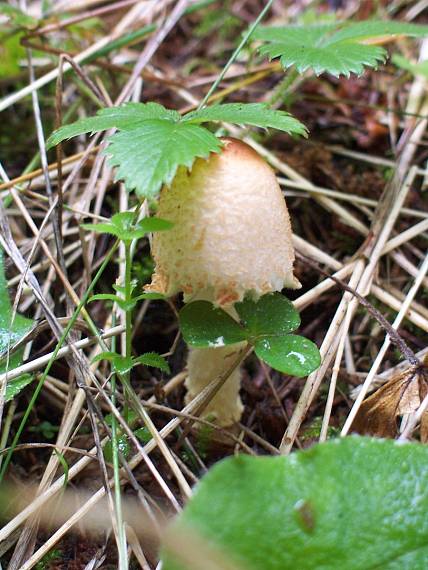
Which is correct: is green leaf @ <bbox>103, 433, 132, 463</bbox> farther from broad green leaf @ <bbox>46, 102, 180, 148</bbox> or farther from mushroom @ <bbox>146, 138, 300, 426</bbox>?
broad green leaf @ <bbox>46, 102, 180, 148</bbox>

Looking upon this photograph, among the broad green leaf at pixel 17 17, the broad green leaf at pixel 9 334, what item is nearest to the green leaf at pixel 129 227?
the broad green leaf at pixel 9 334

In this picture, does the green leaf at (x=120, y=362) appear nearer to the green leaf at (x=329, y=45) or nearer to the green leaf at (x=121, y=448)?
the green leaf at (x=121, y=448)

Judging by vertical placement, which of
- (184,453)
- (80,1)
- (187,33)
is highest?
(80,1)

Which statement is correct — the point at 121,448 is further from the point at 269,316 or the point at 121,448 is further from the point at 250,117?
the point at 250,117

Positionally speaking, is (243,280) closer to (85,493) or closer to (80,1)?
(85,493)

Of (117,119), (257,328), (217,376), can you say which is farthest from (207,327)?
(117,119)

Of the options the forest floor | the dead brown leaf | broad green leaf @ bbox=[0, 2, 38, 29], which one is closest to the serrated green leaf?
the forest floor

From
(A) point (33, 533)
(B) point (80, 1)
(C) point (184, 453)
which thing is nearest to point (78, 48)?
(B) point (80, 1)
